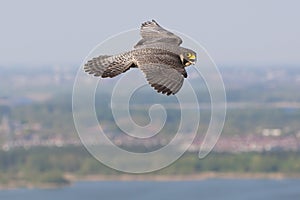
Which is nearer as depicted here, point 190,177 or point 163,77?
point 163,77

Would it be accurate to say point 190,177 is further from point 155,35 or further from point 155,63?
point 155,63

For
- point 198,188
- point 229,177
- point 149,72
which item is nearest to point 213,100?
point 149,72

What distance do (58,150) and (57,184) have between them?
149 inches

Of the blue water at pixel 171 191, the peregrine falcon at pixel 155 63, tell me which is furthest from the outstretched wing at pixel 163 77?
the blue water at pixel 171 191

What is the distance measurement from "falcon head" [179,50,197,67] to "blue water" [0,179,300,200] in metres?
27.3

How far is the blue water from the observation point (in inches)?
1236

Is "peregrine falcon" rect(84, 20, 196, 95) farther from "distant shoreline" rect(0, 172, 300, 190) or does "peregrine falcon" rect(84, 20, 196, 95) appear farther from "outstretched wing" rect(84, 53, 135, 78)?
"distant shoreline" rect(0, 172, 300, 190)

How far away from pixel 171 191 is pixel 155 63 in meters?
30.3

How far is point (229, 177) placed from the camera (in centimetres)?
3581

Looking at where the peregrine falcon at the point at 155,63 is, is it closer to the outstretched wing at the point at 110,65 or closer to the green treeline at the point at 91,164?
the outstretched wing at the point at 110,65

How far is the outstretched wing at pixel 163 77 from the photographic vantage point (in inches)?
120

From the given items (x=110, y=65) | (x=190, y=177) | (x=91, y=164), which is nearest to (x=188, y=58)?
(x=110, y=65)

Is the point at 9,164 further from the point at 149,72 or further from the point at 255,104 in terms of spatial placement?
the point at 149,72

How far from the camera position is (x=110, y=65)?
3328mm
